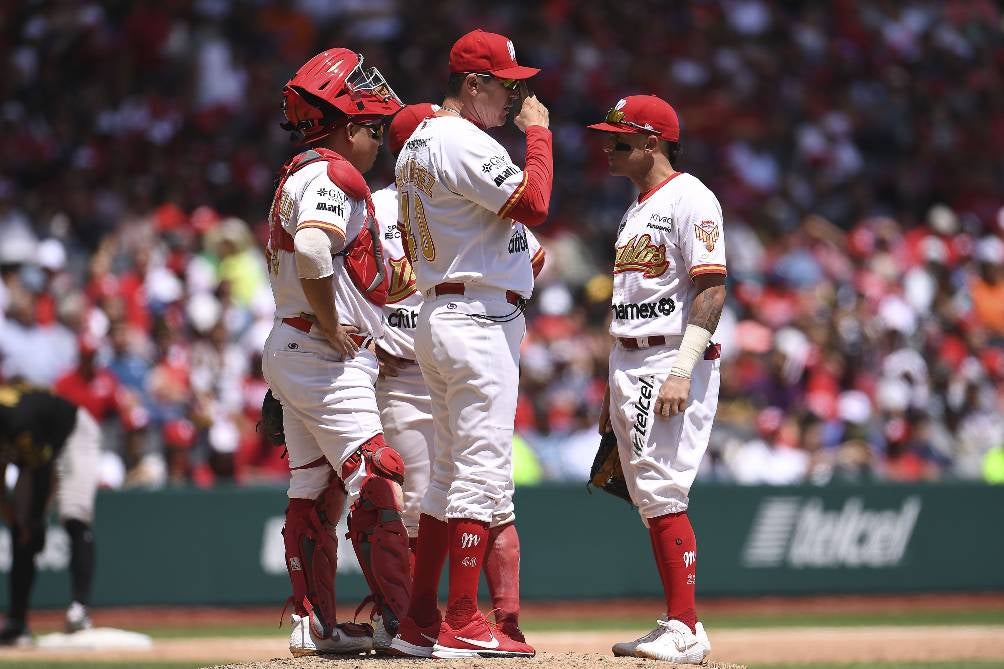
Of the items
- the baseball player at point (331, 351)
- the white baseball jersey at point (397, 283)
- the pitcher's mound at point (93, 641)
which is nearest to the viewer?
the baseball player at point (331, 351)

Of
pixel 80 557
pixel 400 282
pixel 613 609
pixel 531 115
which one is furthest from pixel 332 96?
pixel 613 609

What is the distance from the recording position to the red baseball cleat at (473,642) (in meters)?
5.56

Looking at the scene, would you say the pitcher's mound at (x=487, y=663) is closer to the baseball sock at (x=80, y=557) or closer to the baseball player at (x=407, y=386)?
the baseball player at (x=407, y=386)

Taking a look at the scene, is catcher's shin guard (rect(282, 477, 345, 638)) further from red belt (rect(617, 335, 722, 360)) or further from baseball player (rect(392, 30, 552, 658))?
red belt (rect(617, 335, 722, 360))

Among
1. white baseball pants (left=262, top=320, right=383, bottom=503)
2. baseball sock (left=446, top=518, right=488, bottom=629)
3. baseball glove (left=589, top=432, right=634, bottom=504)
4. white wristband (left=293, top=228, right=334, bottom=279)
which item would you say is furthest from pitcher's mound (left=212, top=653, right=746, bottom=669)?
white wristband (left=293, top=228, right=334, bottom=279)

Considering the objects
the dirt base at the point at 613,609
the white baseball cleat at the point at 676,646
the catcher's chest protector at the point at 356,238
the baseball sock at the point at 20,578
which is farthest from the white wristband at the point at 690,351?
the dirt base at the point at 613,609

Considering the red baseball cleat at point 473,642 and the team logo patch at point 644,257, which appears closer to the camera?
the red baseball cleat at point 473,642

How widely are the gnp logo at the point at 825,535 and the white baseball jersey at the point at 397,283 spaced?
255 inches

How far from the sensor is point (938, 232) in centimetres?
1700

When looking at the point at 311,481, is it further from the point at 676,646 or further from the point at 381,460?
the point at 676,646

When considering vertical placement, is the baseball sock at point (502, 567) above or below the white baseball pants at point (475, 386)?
below

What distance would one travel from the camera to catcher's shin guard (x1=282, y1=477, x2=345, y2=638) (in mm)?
6129

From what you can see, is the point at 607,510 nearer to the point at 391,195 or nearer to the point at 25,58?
the point at 391,195

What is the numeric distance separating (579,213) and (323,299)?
33.3ft
